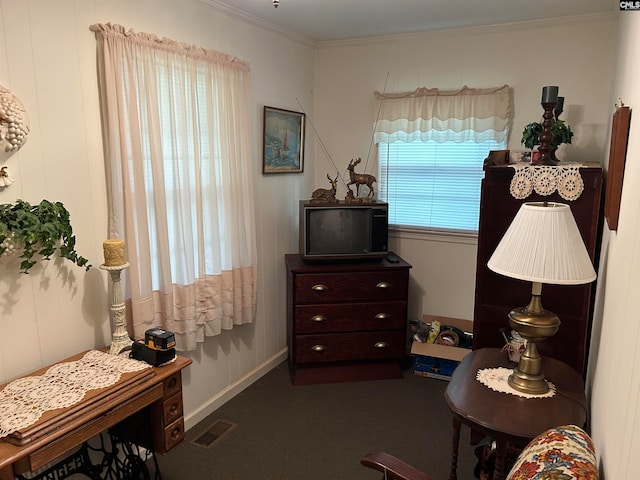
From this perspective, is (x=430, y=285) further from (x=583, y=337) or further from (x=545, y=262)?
(x=545, y=262)

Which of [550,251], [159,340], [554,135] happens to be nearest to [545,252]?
[550,251]

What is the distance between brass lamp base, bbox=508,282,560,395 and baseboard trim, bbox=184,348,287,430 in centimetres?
187

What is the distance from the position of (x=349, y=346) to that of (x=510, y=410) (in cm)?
173

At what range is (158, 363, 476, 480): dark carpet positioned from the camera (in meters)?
2.44

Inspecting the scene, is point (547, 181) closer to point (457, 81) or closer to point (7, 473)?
point (457, 81)

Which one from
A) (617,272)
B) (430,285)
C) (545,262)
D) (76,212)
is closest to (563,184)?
(545,262)

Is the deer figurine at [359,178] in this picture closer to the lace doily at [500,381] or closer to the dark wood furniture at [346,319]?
the dark wood furniture at [346,319]

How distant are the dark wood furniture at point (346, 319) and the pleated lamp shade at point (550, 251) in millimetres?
1650

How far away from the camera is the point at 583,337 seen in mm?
2416

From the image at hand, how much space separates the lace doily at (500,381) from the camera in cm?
180

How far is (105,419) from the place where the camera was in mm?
1663

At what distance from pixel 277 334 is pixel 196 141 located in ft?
5.69

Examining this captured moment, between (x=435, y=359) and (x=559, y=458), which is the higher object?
(x=559, y=458)

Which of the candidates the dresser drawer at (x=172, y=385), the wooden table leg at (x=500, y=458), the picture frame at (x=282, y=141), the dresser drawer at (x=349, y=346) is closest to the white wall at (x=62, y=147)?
the dresser drawer at (x=172, y=385)
